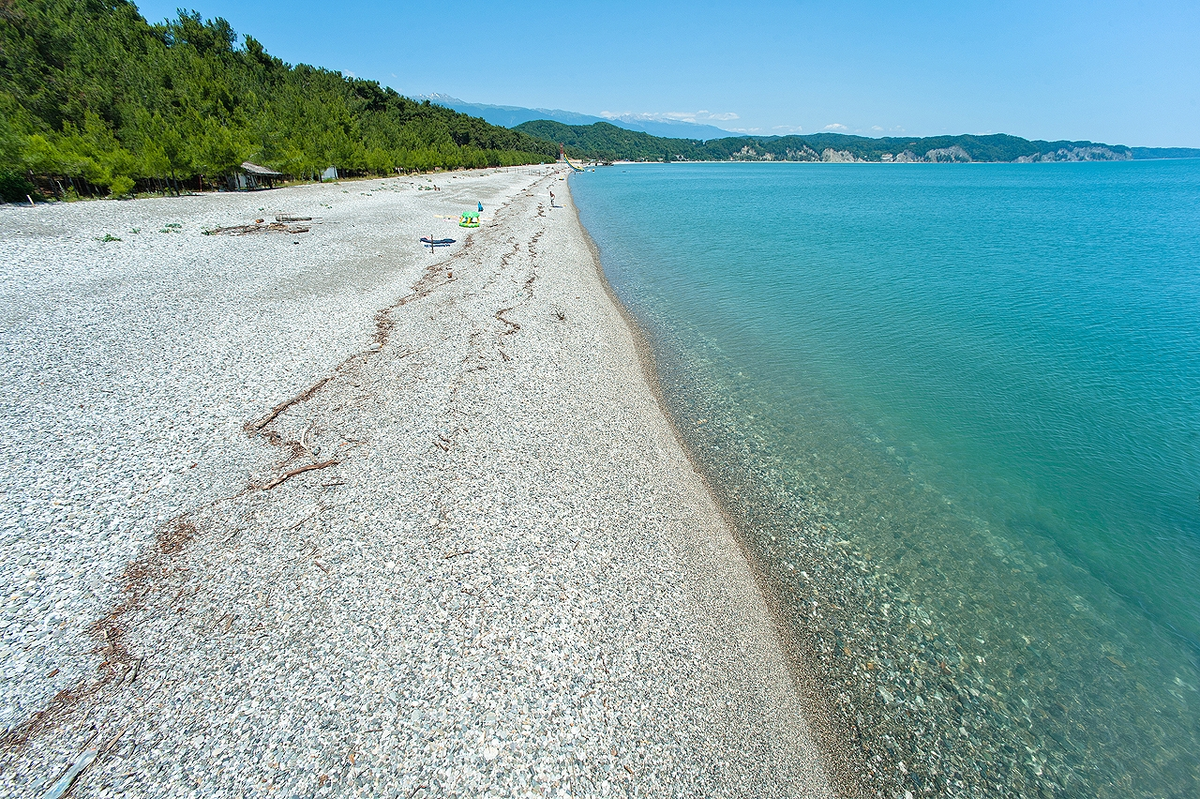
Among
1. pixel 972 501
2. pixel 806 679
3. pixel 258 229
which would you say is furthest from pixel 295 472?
pixel 258 229

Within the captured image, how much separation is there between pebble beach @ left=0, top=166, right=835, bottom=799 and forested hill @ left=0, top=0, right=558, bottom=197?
2843 centimetres

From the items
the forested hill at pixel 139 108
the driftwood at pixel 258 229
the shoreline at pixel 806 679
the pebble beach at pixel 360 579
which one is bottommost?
the shoreline at pixel 806 679

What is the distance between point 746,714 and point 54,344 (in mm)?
18562

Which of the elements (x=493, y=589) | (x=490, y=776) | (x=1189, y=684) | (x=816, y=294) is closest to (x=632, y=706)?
(x=490, y=776)

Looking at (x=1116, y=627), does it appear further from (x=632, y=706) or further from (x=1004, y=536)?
(x=632, y=706)

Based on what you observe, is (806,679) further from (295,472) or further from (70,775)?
(295,472)

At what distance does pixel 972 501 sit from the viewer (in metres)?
10.1

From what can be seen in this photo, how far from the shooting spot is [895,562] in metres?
8.64

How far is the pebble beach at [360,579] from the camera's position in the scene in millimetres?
4836

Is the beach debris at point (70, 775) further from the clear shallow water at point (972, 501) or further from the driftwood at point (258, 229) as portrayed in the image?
the driftwood at point (258, 229)

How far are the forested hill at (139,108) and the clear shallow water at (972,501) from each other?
38.3 metres

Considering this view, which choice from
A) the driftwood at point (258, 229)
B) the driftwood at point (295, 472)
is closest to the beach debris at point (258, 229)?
the driftwood at point (258, 229)

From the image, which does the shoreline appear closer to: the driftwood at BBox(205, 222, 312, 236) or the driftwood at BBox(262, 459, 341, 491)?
the driftwood at BBox(262, 459, 341, 491)

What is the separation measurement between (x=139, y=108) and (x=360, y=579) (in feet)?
171
